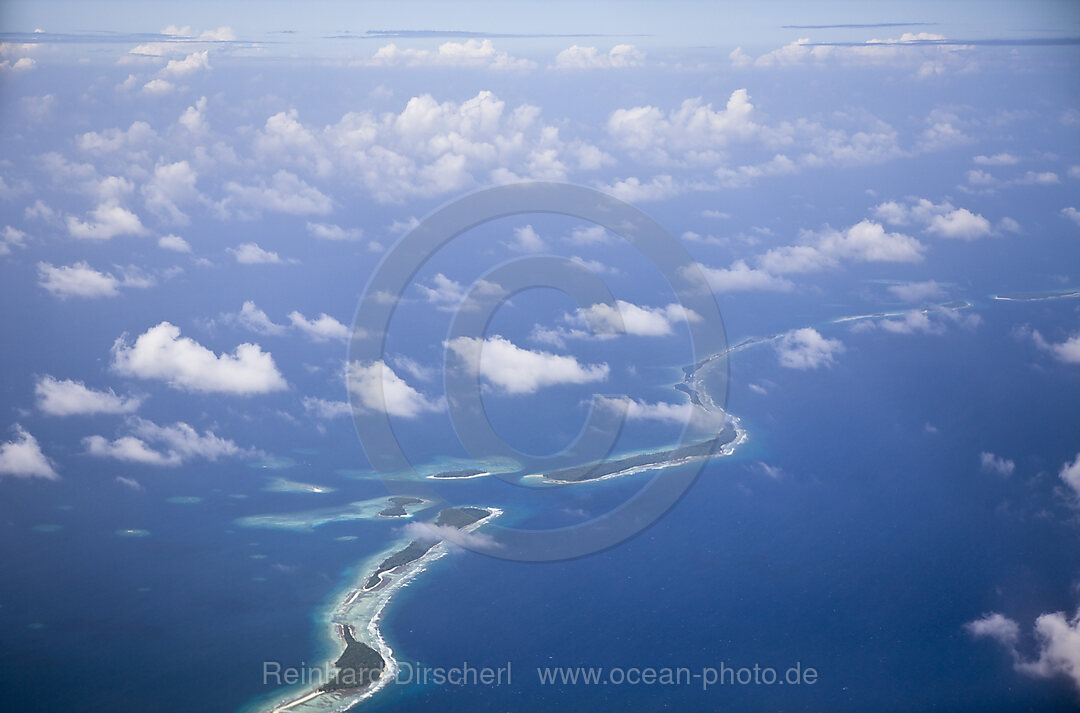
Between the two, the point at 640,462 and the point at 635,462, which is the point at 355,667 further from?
the point at 640,462

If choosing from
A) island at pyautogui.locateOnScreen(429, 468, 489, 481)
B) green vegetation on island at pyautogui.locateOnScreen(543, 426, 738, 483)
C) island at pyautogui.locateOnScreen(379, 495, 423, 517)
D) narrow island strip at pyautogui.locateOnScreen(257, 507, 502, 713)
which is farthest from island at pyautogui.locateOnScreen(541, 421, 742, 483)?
narrow island strip at pyautogui.locateOnScreen(257, 507, 502, 713)

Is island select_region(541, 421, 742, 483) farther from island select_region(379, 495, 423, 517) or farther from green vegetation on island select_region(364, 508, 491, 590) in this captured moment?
island select_region(379, 495, 423, 517)

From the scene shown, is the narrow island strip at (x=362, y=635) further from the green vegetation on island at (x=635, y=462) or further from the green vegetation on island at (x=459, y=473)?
the green vegetation on island at (x=635, y=462)

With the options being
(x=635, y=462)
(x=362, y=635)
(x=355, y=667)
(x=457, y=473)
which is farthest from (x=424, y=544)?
(x=635, y=462)

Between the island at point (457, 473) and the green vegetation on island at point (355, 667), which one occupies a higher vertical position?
the island at point (457, 473)

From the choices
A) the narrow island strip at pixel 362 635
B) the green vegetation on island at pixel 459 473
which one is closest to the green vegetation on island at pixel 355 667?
the narrow island strip at pixel 362 635

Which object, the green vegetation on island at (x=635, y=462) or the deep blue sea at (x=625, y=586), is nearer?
the deep blue sea at (x=625, y=586)

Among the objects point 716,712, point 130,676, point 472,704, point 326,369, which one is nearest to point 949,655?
point 716,712
